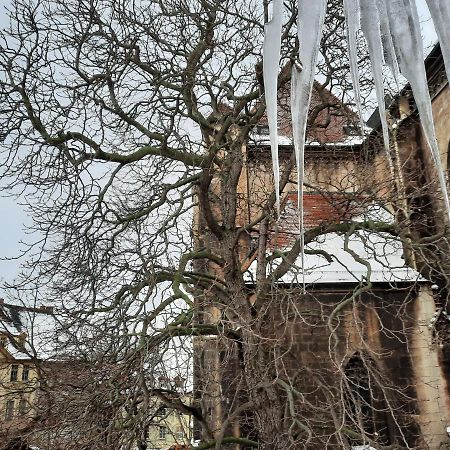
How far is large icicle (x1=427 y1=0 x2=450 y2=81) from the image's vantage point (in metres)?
1.77

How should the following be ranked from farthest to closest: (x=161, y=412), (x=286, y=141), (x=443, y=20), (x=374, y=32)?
(x=286, y=141), (x=161, y=412), (x=374, y=32), (x=443, y=20)

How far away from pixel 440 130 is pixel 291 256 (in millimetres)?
7913

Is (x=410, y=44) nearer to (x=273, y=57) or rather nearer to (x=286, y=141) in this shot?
(x=273, y=57)

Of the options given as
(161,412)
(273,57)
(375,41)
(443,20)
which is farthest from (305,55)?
(161,412)

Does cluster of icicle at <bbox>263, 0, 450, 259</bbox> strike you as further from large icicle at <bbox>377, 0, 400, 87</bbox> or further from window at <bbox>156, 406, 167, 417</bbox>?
window at <bbox>156, 406, 167, 417</bbox>

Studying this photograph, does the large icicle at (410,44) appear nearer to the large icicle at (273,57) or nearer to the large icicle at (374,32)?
the large icicle at (374,32)

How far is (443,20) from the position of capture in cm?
177

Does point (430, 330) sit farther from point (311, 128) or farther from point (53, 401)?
point (53, 401)

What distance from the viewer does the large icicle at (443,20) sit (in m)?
1.77

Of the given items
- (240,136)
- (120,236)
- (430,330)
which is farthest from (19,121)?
(430,330)

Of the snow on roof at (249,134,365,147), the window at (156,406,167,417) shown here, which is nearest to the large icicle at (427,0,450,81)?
the window at (156,406,167,417)

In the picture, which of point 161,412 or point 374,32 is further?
point 161,412

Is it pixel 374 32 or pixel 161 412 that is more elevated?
pixel 374 32

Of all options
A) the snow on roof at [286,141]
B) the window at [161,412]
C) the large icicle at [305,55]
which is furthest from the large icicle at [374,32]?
the snow on roof at [286,141]
